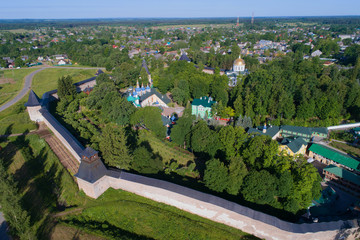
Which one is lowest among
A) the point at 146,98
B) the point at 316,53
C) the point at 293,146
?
the point at 293,146

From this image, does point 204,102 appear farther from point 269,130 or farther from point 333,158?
point 333,158

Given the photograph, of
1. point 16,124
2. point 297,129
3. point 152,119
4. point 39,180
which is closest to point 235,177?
point 152,119

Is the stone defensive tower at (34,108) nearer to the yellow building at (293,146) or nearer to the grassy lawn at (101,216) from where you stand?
the grassy lawn at (101,216)

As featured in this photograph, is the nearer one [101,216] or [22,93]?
[101,216]

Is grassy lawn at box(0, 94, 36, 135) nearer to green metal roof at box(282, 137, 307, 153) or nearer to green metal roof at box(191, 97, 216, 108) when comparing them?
green metal roof at box(191, 97, 216, 108)

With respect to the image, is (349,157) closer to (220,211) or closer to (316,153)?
(316,153)

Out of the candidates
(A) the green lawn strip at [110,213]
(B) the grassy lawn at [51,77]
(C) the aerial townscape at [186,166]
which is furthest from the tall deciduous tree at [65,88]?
(A) the green lawn strip at [110,213]

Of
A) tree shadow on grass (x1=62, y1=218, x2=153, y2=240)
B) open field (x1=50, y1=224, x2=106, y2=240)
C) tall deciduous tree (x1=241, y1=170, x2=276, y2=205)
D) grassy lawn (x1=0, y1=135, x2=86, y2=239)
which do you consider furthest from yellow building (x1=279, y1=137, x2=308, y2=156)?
grassy lawn (x1=0, y1=135, x2=86, y2=239)
